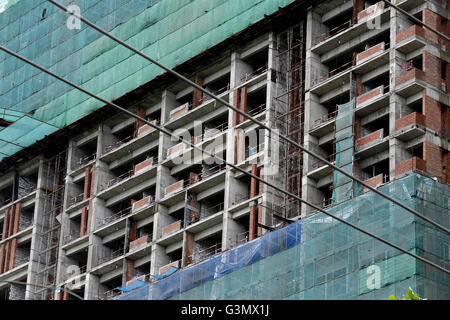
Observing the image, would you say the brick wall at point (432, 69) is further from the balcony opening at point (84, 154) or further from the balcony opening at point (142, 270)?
the balcony opening at point (84, 154)

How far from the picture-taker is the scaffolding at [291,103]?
7544cm

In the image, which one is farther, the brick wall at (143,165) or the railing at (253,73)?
the brick wall at (143,165)

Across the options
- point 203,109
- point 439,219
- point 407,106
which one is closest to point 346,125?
point 407,106

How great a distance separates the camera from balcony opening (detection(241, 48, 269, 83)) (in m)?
80.9

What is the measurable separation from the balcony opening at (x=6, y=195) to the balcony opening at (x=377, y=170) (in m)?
38.8

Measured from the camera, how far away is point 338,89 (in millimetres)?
74750

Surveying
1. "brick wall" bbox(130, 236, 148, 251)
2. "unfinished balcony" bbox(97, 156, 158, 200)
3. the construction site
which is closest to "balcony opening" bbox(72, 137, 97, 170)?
the construction site

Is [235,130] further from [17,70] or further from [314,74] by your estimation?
[17,70]

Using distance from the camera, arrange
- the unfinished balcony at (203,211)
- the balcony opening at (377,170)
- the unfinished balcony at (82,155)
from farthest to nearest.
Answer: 1. the unfinished balcony at (82,155)
2. the unfinished balcony at (203,211)
3. the balcony opening at (377,170)

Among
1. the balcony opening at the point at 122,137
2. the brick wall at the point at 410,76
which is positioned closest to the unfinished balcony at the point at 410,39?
the brick wall at the point at 410,76

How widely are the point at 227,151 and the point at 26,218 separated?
82.8 feet

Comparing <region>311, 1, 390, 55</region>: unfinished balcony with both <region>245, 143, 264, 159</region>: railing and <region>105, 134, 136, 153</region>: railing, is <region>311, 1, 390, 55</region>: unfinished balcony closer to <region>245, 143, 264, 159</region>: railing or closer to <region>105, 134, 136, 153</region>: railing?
<region>245, 143, 264, 159</region>: railing

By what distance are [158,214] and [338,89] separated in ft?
55.9

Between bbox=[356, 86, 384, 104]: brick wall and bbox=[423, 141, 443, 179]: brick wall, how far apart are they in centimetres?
507
